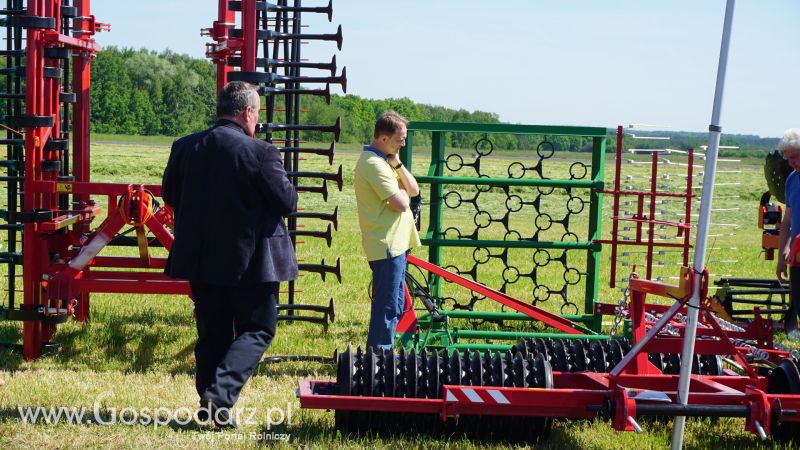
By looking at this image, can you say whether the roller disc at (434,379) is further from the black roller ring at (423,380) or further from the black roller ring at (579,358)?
the black roller ring at (579,358)

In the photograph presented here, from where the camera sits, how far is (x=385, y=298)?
22.0 feet

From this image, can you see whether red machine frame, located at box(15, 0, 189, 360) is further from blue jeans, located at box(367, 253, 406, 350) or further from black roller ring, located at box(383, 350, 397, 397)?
black roller ring, located at box(383, 350, 397, 397)

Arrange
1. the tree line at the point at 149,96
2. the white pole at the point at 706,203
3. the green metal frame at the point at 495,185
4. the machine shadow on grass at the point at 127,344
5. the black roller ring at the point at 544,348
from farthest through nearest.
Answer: the tree line at the point at 149,96 < the green metal frame at the point at 495,185 < the machine shadow on grass at the point at 127,344 < the black roller ring at the point at 544,348 < the white pole at the point at 706,203

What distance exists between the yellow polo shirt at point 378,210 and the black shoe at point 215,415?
154cm

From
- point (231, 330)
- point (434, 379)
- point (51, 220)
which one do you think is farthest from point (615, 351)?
point (51, 220)

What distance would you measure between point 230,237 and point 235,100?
777 millimetres

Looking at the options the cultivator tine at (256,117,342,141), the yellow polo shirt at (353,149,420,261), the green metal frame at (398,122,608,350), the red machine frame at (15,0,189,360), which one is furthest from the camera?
the green metal frame at (398,122,608,350)

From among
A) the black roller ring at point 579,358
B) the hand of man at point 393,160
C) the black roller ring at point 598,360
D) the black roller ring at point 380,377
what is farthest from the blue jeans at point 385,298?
the black roller ring at point 598,360

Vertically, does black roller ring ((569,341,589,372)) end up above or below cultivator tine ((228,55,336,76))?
below

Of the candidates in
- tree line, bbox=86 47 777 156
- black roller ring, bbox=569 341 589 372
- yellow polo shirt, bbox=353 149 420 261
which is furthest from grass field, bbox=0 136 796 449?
tree line, bbox=86 47 777 156

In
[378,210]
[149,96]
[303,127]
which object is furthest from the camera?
[149,96]

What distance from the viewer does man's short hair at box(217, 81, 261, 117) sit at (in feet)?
19.1

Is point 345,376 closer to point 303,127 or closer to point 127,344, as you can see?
point 303,127

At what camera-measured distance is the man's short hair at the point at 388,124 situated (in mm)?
6769
